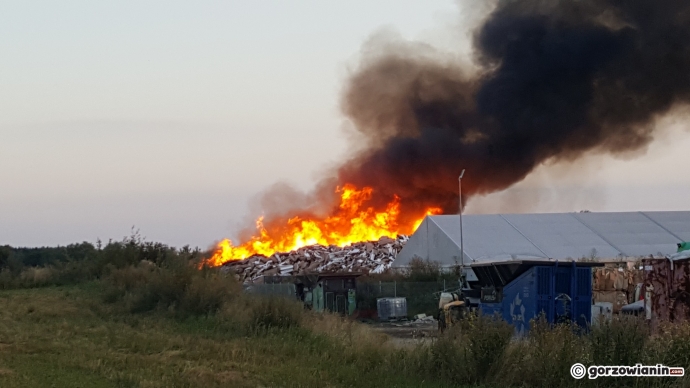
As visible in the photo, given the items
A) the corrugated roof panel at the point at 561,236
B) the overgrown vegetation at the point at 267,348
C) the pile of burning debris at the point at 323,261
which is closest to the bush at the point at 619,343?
the overgrown vegetation at the point at 267,348

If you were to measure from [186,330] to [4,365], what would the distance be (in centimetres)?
586

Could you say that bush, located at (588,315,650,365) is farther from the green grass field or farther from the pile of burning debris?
the pile of burning debris

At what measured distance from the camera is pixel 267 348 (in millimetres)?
14891

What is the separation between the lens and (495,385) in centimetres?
1181

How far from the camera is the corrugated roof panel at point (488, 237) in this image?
41812mm

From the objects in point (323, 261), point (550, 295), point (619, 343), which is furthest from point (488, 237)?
point (619, 343)

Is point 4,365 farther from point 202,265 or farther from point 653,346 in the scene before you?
point 202,265

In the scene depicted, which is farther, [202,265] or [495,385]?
[202,265]

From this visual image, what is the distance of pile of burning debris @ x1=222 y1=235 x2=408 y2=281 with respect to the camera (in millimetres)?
45062

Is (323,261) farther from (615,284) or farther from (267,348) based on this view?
(267,348)

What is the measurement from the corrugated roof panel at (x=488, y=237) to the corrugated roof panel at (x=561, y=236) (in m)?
0.70

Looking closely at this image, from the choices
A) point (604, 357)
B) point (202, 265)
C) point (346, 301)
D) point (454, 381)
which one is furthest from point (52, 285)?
point (604, 357)

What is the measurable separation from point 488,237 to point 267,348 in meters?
30.9

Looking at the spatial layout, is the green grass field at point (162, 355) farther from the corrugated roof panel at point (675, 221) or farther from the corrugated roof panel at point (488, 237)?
the corrugated roof panel at point (675, 221)
